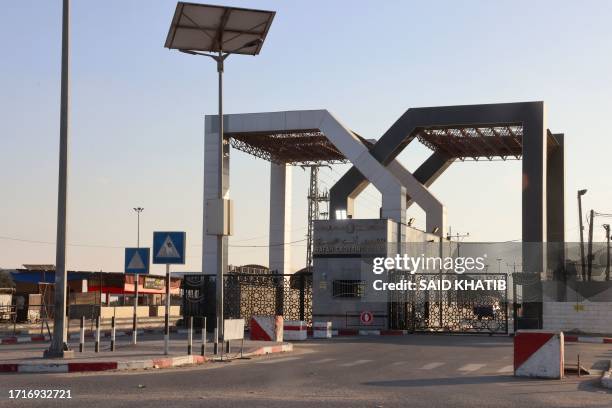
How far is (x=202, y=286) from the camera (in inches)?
1713

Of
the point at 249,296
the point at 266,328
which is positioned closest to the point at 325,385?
the point at 266,328

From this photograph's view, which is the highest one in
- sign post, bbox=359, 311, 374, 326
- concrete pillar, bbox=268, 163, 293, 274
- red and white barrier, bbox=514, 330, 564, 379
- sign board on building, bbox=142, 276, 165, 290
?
concrete pillar, bbox=268, 163, 293, 274

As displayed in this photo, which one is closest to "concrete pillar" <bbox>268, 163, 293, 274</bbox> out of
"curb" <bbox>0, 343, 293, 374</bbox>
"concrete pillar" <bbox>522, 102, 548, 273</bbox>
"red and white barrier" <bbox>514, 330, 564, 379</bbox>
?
"concrete pillar" <bbox>522, 102, 548, 273</bbox>

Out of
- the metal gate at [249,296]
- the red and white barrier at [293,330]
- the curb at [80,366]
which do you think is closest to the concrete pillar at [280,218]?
the metal gate at [249,296]

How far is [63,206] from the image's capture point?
20.2m

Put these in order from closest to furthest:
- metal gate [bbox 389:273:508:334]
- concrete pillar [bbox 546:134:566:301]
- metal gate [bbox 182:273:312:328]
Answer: metal gate [bbox 389:273:508:334] < metal gate [bbox 182:273:312:328] < concrete pillar [bbox 546:134:566:301]

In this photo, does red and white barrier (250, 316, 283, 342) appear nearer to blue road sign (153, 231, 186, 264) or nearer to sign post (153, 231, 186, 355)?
sign post (153, 231, 186, 355)

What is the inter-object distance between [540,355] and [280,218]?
3925 centimetres

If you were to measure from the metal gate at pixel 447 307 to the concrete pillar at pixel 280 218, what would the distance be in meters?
10.1

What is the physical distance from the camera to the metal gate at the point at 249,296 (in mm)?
43438

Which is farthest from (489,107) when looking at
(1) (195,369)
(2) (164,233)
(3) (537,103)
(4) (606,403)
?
(4) (606,403)

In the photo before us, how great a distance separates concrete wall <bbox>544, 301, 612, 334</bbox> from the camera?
139 feet

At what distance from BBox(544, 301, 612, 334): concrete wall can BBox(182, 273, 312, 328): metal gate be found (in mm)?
11481

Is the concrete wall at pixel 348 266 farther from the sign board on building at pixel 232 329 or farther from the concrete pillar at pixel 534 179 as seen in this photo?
the sign board on building at pixel 232 329
